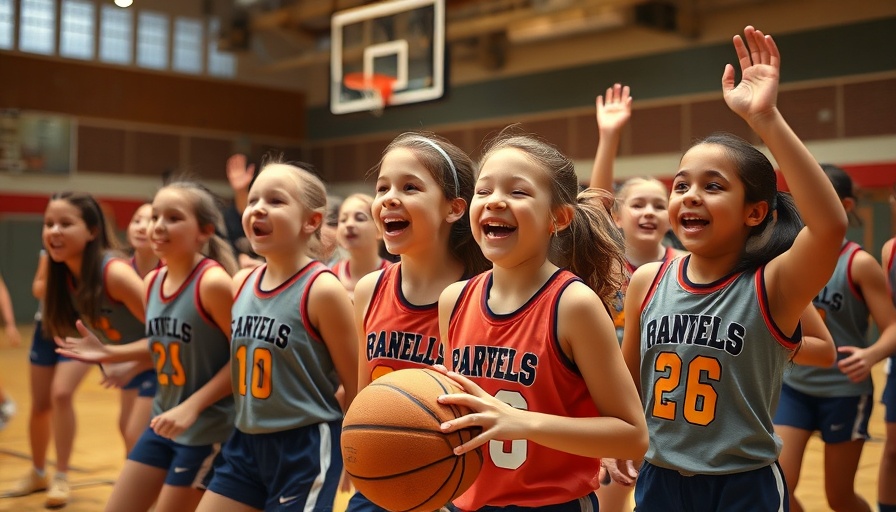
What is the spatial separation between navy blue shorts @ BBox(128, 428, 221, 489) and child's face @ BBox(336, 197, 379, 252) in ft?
5.36

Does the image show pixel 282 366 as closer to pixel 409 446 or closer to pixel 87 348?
pixel 87 348

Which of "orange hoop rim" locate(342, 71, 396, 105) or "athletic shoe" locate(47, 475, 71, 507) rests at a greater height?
"orange hoop rim" locate(342, 71, 396, 105)

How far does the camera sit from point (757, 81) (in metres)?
2.37

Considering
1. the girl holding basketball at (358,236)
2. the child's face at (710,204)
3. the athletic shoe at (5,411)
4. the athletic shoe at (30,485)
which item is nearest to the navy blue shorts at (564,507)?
the child's face at (710,204)

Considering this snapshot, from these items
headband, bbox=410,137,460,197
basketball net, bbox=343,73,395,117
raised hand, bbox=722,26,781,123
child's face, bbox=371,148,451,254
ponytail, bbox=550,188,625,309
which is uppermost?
basketball net, bbox=343,73,395,117

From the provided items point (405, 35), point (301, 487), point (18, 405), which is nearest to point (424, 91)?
point (405, 35)

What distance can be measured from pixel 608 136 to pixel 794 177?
5.21 ft

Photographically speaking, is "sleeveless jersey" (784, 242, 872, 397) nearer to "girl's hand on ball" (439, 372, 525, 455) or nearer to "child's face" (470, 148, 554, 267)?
"child's face" (470, 148, 554, 267)

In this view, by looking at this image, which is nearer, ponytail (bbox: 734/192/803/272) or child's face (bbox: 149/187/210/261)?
ponytail (bbox: 734/192/803/272)

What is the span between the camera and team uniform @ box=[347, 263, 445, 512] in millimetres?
2918

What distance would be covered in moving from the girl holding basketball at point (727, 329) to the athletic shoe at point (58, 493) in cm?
414

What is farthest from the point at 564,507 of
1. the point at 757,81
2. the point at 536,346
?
the point at 757,81

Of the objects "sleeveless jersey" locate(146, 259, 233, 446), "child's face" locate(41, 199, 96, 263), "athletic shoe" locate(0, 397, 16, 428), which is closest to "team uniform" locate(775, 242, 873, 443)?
"sleeveless jersey" locate(146, 259, 233, 446)

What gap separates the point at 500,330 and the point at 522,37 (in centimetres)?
1500
